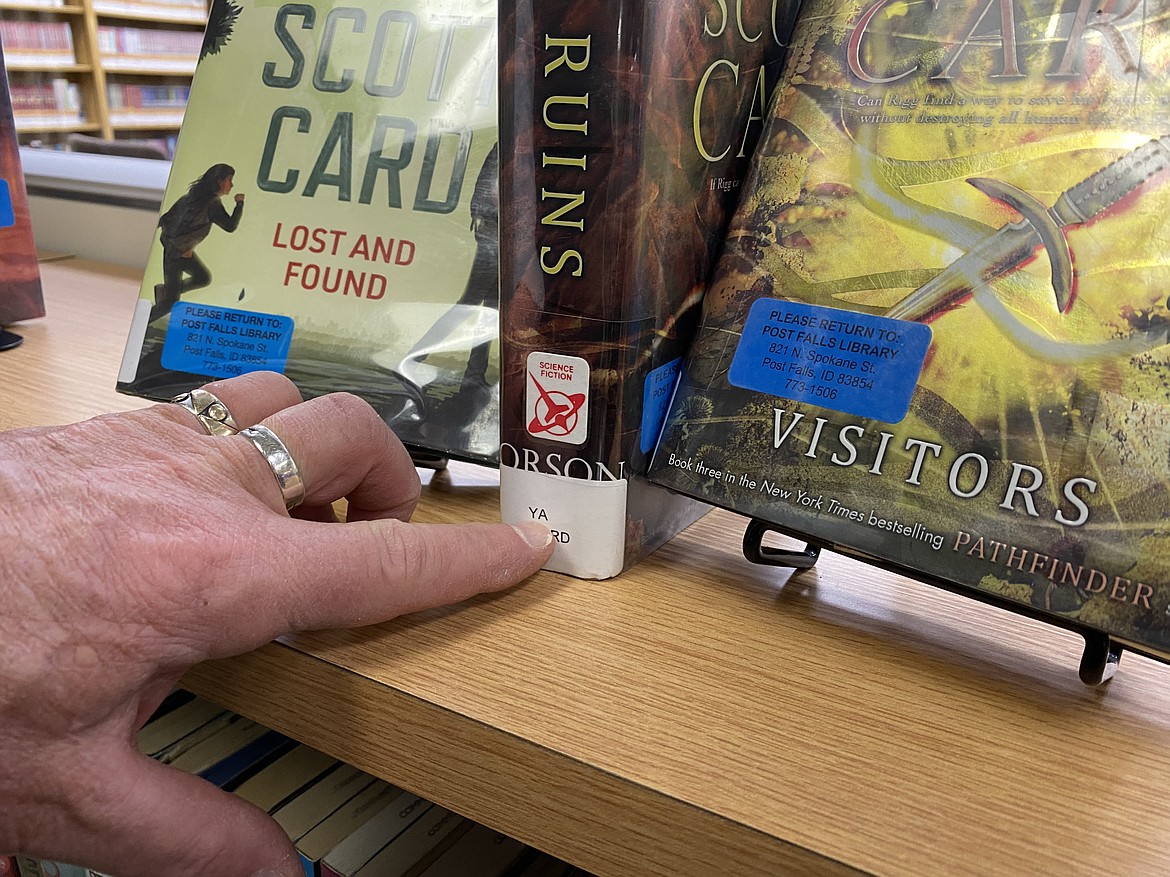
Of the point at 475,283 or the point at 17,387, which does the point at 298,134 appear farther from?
the point at 17,387

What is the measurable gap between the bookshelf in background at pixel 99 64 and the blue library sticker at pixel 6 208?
2498mm

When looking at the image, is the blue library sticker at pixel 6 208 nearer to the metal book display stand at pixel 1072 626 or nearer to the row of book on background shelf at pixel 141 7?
the metal book display stand at pixel 1072 626

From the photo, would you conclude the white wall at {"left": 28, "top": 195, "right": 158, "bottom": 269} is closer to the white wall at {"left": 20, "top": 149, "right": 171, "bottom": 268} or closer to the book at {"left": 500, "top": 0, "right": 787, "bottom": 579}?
the white wall at {"left": 20, "top": 149, "right": 171, "bottom": 268}

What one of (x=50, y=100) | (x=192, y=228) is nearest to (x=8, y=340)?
(x=192, y=228)

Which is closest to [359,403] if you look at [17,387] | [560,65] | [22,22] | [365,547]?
[365,547]

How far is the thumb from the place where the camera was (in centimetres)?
39

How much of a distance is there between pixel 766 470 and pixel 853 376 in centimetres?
6

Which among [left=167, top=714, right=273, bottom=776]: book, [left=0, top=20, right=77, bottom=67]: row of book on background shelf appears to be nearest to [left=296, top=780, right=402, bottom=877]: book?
[left=167, top=714, right=273, bottom=776]: book

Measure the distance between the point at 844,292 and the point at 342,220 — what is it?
345mm

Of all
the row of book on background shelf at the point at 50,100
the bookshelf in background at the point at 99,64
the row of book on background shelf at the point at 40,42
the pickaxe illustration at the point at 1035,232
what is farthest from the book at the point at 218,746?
the row of book on background shelf at the point at 40,42

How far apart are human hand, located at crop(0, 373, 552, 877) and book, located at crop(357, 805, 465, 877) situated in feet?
0.40

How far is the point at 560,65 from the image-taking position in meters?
0.44

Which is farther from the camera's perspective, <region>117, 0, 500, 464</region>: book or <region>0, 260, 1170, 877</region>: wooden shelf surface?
<region>117, 0, 500, 464</region>: book

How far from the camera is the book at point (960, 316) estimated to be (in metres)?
0.41
